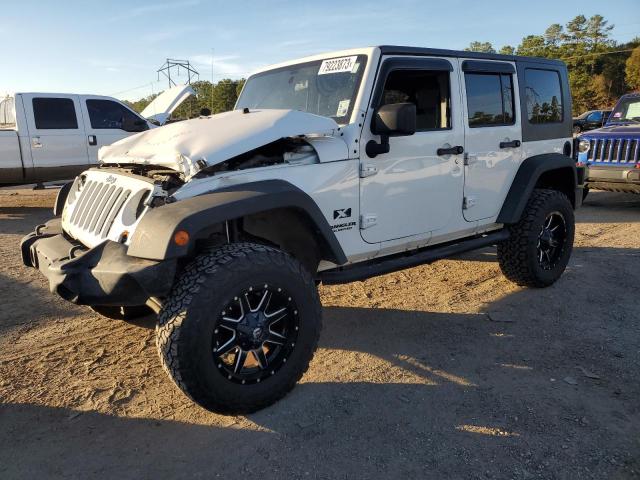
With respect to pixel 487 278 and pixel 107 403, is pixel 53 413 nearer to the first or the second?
pixel 107 403

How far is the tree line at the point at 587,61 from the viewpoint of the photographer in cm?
3950

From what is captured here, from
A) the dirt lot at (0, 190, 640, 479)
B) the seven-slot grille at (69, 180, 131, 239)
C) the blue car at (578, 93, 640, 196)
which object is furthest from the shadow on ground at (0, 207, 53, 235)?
the blue car at (578, 93, 640, 196)

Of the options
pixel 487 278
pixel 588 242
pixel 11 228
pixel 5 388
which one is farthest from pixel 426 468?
pixel 11 228

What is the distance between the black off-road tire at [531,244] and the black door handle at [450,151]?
Answer: 111cm

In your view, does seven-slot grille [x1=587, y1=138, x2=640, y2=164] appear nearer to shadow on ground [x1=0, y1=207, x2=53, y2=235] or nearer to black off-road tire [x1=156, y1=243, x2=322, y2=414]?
black off-road tire [x1=156, y1=243, x2=322, y2=414]

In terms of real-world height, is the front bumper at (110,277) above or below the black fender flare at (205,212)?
below

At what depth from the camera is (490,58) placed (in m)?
4.27

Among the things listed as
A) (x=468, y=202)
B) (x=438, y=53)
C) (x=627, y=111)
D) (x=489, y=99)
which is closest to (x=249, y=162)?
(x=438, y=53)

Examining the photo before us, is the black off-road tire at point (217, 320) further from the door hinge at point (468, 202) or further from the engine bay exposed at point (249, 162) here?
the door hinge at point (468, 202)

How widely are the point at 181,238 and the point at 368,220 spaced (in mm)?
1422

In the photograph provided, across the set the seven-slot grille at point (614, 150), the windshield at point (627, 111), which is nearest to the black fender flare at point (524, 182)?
the seven-slot grille at point (614, 150)

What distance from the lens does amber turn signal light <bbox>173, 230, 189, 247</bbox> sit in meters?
2.41

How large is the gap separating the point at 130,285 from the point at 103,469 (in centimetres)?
88

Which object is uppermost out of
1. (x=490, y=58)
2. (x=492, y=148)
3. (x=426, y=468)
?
(x=490, y=58)
